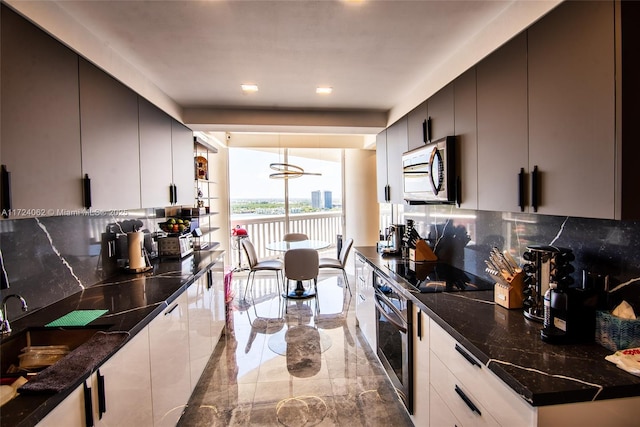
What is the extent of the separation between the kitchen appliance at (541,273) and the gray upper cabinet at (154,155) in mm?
2405

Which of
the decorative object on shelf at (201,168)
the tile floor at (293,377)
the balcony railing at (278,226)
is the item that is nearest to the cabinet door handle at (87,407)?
the tile floor at (293,377)

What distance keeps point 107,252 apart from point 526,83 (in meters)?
2.76

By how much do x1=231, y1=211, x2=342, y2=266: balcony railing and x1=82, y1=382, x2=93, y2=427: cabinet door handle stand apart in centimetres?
485

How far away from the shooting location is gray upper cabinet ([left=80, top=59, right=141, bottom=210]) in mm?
1686

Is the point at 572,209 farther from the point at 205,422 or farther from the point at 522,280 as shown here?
the point at 205,422

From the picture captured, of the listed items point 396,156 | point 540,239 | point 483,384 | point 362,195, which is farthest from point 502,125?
point 362,195

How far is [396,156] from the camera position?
3.21 m

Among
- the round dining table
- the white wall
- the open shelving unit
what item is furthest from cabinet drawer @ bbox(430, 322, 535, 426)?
the white wall

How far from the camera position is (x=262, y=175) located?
6023 mm

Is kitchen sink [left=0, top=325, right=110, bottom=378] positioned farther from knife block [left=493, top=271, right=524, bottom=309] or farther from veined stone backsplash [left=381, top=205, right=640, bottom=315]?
veined stone backsplash [left=381, top=205, right=640, bottom=315]

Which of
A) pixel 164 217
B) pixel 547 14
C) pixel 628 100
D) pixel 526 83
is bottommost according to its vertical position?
pixel 164 217

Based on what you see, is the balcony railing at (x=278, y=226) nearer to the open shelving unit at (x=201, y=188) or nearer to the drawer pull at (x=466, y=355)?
the open shelving unit at (x=201, y=188)

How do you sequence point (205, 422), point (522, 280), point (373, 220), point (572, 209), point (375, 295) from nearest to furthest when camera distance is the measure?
point (572, 209), point (522, 280), point (205, 422), point (375, 295), point (373, 220)

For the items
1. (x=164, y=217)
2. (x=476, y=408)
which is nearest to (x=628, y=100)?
(x=476, y=408)
